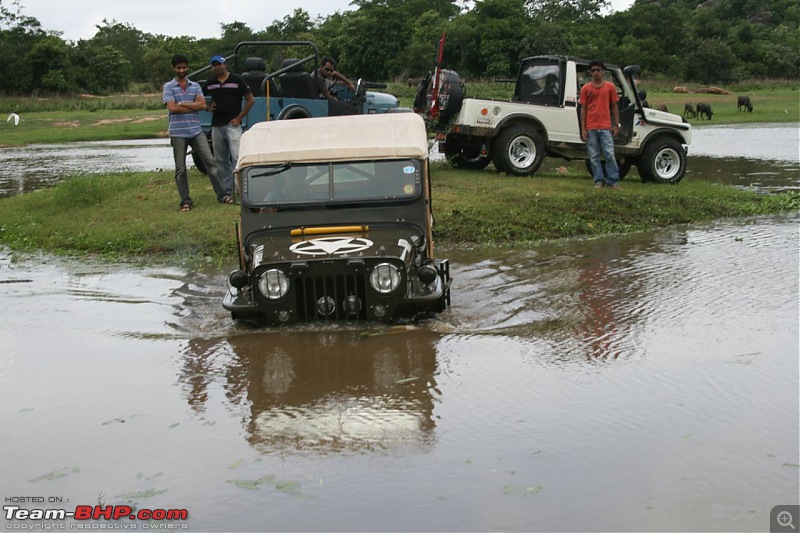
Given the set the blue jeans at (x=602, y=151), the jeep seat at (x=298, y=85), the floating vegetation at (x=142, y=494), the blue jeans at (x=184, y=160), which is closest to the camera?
the floating vegetation at (x=142, y=494)

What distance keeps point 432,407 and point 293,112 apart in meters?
9.69

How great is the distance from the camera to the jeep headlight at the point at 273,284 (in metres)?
7.39

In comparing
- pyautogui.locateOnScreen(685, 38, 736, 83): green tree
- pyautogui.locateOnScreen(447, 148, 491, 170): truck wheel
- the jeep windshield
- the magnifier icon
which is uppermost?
pyautogui.locateOnScreen(685, 38, 736, 83): green tree

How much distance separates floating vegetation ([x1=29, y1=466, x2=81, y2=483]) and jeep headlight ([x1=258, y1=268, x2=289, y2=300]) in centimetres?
255

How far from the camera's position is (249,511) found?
14.9 feet

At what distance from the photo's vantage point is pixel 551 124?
1533 cm

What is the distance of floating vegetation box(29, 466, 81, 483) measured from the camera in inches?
195

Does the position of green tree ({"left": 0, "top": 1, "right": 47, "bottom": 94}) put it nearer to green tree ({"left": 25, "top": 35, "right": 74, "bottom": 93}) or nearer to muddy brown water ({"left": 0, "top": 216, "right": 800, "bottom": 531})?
green tree ({"left": 25, "top": 35, "right": 74, "bottom": 93})

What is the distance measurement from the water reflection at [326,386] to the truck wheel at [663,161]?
8939mm

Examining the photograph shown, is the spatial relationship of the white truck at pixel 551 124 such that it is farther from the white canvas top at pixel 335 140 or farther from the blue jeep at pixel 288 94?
the white canvas top at pixel 335 140

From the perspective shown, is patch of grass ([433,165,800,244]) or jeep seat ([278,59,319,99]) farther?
jeep seat ([278,59,319,99])
